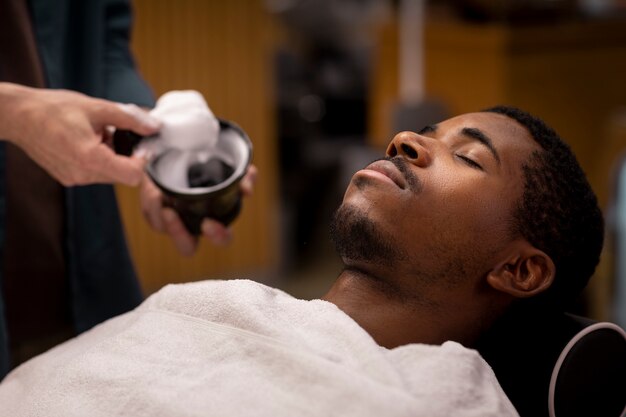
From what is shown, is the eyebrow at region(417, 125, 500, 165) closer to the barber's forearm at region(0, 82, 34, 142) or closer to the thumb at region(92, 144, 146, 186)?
the thumb at region(92, 144, 146, 186)

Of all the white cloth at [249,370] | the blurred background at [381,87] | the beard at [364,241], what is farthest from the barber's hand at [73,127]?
the blurred background at [381,87]

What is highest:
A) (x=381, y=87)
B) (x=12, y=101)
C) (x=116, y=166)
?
(x=12, y=101)

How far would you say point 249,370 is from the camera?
91cm

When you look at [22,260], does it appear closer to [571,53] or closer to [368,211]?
[368,211]

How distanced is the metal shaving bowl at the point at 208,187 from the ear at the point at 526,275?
16.6 inches

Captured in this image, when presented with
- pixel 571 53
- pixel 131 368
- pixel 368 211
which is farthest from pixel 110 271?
pixel 571 53

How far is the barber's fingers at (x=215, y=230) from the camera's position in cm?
129

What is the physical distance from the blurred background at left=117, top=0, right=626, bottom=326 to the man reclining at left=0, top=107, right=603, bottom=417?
1258 millimetres

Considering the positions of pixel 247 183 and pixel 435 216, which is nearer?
pixel 435 216

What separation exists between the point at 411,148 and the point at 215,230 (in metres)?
0.40

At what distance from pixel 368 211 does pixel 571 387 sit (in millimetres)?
341

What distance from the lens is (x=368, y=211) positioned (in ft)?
3.37

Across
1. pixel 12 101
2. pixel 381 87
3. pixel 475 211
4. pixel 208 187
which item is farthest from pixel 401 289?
pixel 381 87

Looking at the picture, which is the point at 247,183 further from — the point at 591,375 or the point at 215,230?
the point at 591,375
